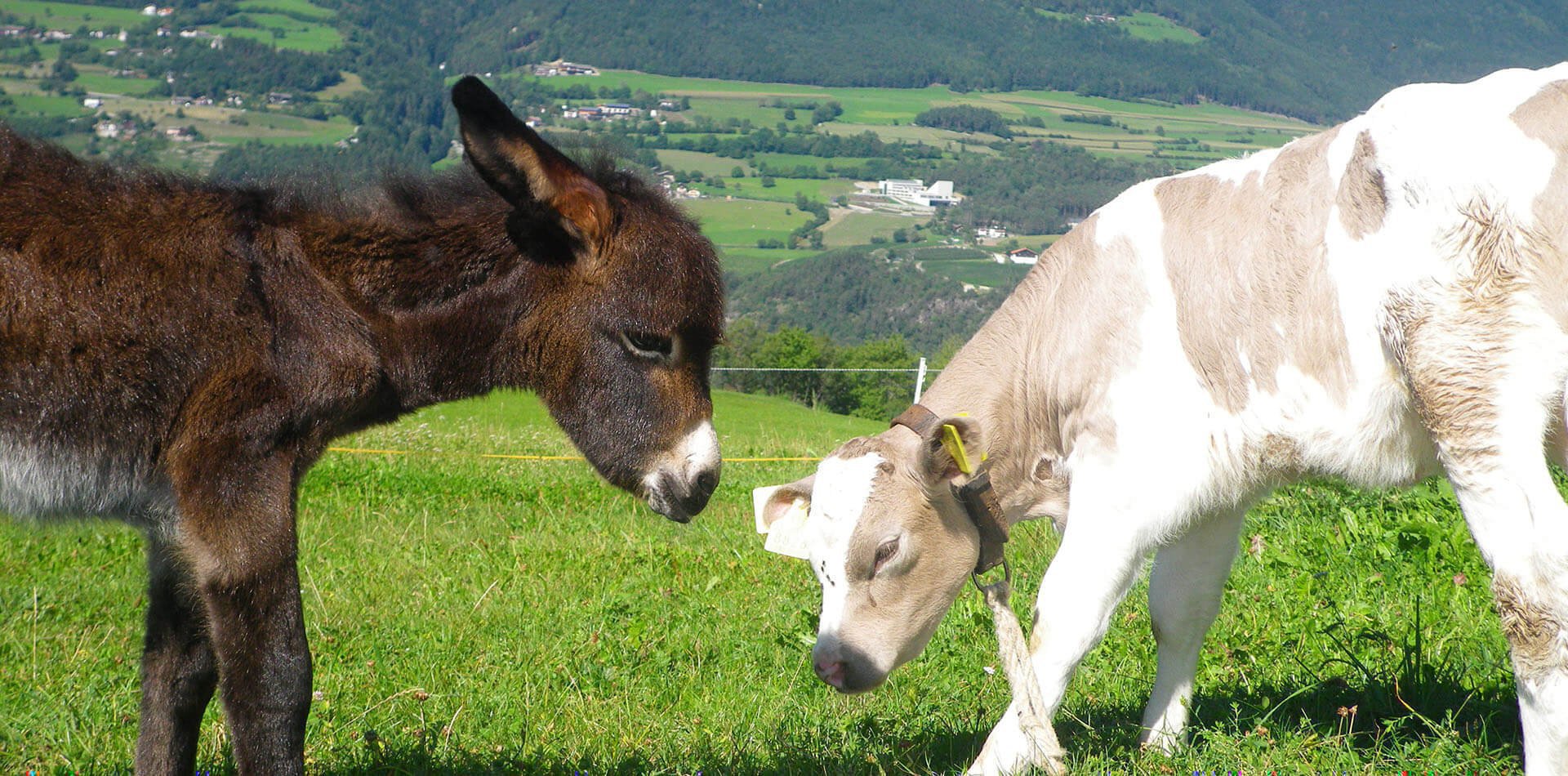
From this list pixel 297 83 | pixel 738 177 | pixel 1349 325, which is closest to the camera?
pixel 1349 325

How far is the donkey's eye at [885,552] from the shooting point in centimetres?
445

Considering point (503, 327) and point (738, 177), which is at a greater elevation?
point (503, 327)

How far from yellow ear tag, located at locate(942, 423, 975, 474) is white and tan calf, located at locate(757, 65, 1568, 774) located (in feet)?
0.23

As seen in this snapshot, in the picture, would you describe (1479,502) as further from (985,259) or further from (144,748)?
(985,259)

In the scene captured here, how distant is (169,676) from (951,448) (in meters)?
2.69

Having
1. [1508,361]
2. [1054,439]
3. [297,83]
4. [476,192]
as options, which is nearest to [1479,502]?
[1508,361]

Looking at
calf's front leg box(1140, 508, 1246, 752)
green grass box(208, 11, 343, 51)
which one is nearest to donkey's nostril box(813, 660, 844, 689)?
calf's front leg box(1140, 508, 1246, 752)

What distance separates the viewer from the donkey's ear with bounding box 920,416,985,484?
4.25m

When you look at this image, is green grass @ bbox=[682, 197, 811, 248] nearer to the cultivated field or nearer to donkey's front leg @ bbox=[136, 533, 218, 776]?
the cultivated field

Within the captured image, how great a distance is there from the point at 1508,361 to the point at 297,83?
5429 inches

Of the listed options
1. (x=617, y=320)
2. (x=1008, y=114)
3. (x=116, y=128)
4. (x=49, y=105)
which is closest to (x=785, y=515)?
(x=617, y=320)

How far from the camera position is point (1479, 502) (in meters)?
3.33

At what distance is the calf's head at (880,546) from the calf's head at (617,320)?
0.66 meters

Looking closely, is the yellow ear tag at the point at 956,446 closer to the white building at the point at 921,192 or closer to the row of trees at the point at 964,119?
the white building at the point at 921,192
